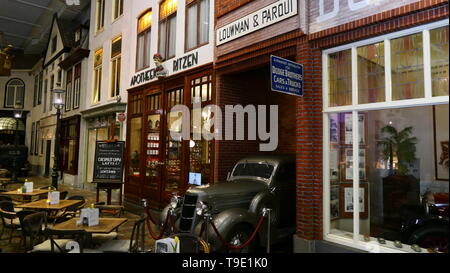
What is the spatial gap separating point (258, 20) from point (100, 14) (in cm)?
1200

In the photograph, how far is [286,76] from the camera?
5586 millimetres

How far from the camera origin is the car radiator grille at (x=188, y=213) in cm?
568

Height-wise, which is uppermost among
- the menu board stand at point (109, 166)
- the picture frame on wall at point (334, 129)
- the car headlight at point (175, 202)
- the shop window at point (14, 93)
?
the shop window at point (14, 93)

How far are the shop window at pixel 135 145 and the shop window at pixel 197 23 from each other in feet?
12.5

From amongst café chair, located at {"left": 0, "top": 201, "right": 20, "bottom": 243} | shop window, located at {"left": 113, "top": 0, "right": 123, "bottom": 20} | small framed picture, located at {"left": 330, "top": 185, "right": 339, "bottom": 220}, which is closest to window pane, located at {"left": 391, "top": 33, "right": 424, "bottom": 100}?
small framed picture, located at {"left": 330, "top": 185, "right": 339, "bottom": 220}

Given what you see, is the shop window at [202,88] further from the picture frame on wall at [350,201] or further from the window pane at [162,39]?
the picture frame on wall at [350,201]

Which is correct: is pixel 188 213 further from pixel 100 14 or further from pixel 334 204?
pixel 100 14

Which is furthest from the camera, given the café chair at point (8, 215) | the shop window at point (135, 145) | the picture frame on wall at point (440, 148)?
the shop window at point (135, 145)

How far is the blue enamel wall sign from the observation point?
5.37 metres

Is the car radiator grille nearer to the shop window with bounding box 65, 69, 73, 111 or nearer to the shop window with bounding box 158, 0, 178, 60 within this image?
the shop window with bounding box 158, 0, 178, 60

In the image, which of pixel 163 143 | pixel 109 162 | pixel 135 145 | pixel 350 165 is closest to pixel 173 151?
pixel 163 143

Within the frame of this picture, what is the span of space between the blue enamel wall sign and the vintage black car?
1.74 m

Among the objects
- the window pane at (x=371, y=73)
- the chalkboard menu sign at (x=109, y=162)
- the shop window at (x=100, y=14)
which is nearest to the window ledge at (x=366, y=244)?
the window pane at (x=371, y=73)

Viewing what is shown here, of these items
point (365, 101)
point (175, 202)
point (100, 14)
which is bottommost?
point (175, 202)
